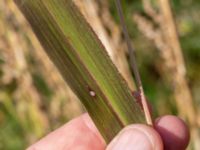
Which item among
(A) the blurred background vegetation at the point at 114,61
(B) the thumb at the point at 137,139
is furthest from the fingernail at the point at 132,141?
(A) the blurred background vegetation at the point at 114,61

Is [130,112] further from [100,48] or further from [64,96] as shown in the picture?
[64,96]

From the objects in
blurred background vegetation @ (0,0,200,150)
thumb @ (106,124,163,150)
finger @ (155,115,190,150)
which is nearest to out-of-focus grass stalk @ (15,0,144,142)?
thumb @ (106,124,163,150)

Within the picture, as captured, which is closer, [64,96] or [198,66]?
[64,96]

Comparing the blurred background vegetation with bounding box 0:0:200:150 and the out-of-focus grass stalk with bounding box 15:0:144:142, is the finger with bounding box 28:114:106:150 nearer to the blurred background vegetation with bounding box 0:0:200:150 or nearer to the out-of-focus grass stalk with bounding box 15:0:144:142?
the blurred background vegetation with bounding box 0:0:200:150

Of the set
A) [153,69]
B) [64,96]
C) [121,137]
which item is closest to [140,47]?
[153,69]

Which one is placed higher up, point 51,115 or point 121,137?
point 121,137

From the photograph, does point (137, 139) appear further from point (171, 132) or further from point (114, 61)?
point (114, 61)
